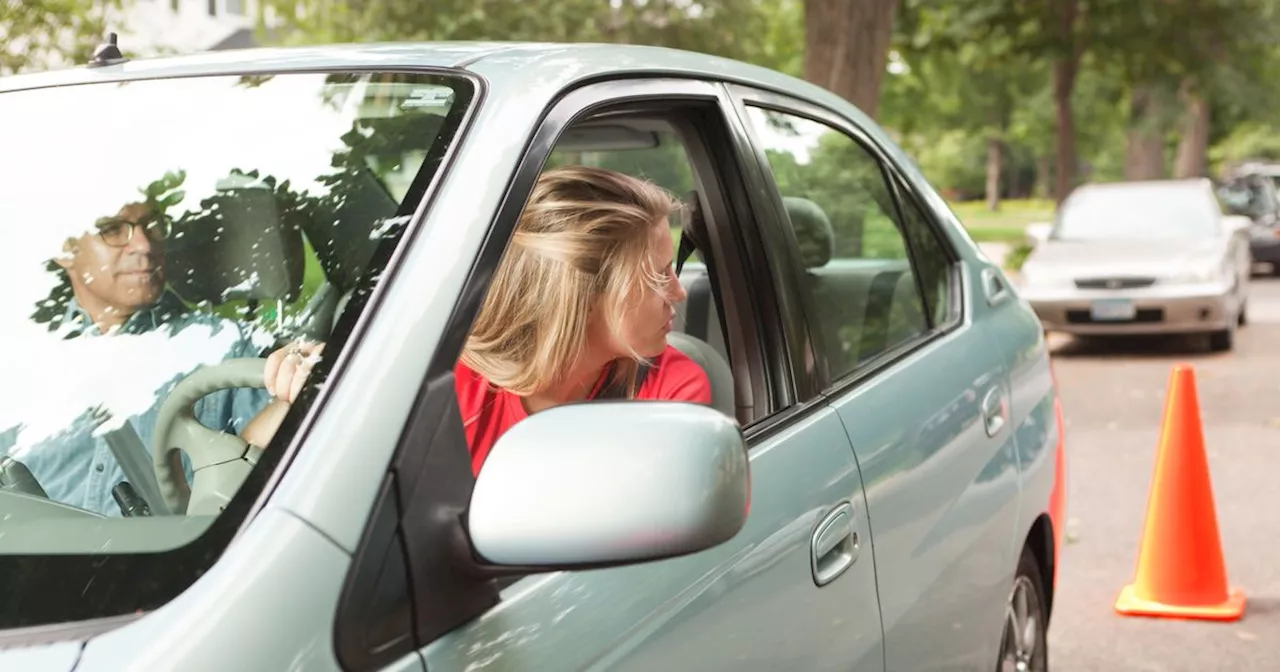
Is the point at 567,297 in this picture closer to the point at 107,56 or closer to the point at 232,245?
the point at 232,245

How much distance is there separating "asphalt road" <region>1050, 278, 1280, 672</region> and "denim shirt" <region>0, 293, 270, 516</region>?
3722 millimetres

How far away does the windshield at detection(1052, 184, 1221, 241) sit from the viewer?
14148mm

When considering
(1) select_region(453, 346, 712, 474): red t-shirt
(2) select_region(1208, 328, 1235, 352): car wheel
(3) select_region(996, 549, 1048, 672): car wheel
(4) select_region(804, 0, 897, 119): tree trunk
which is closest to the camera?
(1) select_region(453, 346, 712, 474): red t-shirt

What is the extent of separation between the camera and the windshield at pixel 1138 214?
1415 centimetres

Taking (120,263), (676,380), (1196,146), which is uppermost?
(120,263)

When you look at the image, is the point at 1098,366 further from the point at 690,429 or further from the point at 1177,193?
the point at 690,429

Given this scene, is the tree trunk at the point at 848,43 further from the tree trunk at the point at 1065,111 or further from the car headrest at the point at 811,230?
the tree trunk at the point at 1065,111

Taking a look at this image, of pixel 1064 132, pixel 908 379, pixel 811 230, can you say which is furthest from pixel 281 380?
pixel 1064 132

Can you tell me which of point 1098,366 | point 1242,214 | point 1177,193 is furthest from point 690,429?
point 1242,214

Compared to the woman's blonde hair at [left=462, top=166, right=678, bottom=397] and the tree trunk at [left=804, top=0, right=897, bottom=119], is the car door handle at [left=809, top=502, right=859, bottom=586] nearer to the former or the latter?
the woman's blonde hair at [left=462, top=166, right=678, bottom=397]

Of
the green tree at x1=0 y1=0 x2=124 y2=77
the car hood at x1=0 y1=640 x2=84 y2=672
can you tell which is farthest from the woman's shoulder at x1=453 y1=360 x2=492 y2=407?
the green tree at x1=0 y1=0 x2=124 y2=77

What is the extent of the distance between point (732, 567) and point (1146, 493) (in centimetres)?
622

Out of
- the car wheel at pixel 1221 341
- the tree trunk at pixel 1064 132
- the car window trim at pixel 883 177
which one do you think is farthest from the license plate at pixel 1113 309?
the tree trunk at pixel 1064 132

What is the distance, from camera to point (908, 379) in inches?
115
